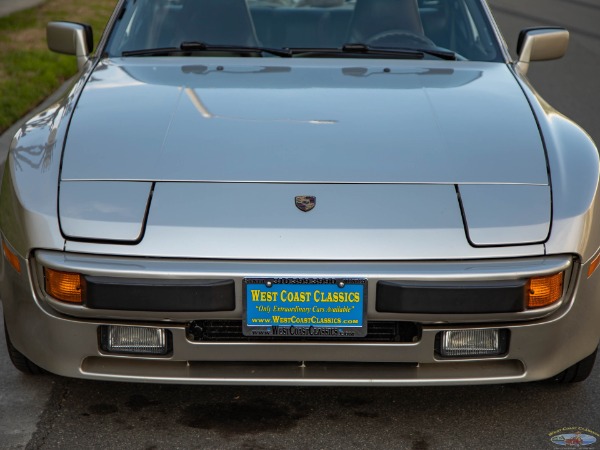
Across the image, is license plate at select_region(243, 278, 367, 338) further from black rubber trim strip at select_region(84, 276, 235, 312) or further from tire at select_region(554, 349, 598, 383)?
tire at select_region(554, 349, 598, 383)

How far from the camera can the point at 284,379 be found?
2.99 m

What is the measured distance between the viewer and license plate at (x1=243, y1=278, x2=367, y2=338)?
9.46ft

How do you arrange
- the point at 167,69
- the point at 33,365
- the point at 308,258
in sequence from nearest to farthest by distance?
the point at 308,258
the point at 33,365
the point at 167,69

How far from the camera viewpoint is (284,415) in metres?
3.31

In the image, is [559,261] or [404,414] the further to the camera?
[404,414]

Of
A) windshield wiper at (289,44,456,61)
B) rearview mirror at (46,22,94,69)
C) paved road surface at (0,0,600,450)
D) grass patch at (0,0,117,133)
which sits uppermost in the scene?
windshield wiper at (289,44,456,61)

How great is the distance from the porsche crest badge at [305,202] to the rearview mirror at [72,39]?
6.02 feet

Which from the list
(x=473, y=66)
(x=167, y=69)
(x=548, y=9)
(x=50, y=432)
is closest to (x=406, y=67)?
(x=473, y=66)

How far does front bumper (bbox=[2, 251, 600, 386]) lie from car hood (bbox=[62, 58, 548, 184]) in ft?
1.13

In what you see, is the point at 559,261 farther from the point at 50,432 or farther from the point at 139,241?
the point at 50,432

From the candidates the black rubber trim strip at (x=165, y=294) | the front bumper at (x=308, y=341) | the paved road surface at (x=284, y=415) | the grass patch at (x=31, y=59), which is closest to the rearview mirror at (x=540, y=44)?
the paved road surface at (x=284, y=415)

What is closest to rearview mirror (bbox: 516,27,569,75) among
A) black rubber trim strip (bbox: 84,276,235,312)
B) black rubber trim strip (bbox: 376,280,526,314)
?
black rubber trim strip (bbox: 376,280,526,314)

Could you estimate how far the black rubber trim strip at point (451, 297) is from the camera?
2891mm

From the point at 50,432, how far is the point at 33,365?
15.1 inches
